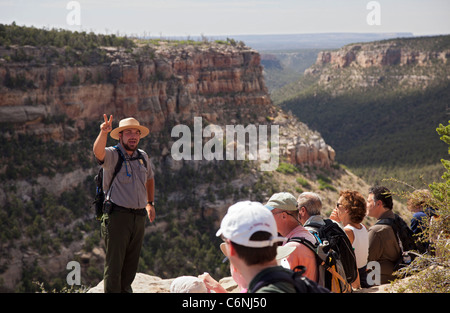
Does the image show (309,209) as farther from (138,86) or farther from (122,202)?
(138,86)

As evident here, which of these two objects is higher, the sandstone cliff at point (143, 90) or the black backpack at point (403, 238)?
the sandstone cliff at point (143, 90)

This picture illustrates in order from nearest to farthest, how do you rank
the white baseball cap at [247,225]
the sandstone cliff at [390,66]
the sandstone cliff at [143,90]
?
the white baseball cap at [247,225] < the sandstone cliff at [143,90] < the sandstone cliff at [390,66]

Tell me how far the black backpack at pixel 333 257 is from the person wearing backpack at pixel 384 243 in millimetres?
1225

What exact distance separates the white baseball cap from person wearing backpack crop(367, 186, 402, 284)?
3764 millimetres

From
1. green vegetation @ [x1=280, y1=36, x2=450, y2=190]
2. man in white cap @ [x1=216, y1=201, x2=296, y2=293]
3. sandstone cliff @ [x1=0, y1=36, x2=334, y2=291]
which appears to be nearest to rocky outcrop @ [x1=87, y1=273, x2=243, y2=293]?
man in white cap @ [x1=216, y1=201, x2=296, y2=293]

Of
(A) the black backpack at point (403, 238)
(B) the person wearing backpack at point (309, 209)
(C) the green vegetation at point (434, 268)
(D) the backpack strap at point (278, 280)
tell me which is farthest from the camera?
(A) the black backpack at point (403, 238)

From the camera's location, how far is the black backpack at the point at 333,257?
5059 millimetres

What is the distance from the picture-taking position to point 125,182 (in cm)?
622

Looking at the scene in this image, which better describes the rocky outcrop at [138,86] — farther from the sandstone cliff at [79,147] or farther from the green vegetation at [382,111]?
the green vegetation at [382,111]

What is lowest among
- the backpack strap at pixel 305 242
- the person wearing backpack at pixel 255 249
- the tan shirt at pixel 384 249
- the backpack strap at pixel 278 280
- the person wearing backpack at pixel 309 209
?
the tan shirt at pixel 384 249

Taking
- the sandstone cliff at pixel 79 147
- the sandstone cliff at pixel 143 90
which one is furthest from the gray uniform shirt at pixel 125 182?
the sandstone cliff at pixel 143 90

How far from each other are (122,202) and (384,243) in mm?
3589

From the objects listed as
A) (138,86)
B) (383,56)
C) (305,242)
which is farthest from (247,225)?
(383,56)

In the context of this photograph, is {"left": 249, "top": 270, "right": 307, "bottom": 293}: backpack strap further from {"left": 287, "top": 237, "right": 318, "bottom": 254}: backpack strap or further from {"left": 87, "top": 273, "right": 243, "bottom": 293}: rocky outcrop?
{"left": 87, "top": 273, "right": 243, "bottom": 293}: rocky outcrop
